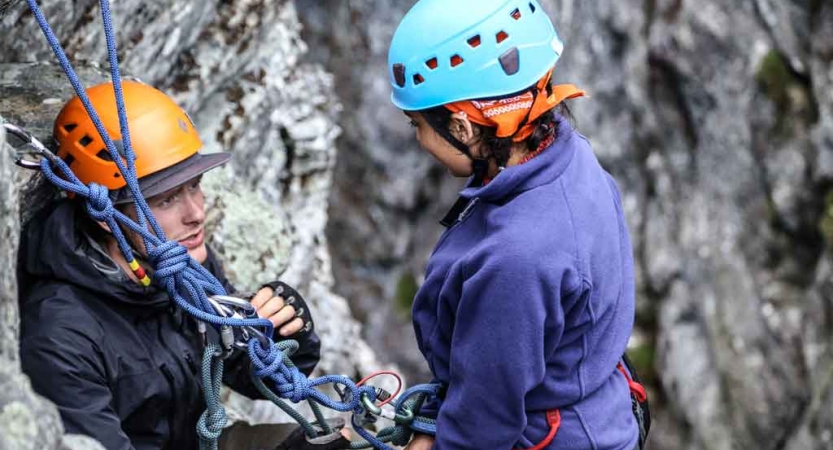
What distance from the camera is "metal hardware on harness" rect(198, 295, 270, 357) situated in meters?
3.91

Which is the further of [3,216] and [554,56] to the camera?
[554,56]

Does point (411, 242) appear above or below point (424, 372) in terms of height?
above

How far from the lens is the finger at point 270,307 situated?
4230mm

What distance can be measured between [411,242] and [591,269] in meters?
14.9

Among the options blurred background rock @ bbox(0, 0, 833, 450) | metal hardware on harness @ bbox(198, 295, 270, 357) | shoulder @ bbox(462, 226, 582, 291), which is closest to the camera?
shoulder @ bbox(462, 226, 582, 291)

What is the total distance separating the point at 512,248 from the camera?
134 inches

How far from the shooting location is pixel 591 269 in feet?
11.8

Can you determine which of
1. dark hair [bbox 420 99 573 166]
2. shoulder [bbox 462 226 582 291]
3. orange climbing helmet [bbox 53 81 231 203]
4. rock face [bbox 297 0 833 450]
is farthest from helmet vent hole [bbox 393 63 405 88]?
rock face [bbox 297 0 833 450]

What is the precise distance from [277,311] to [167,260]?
678mm

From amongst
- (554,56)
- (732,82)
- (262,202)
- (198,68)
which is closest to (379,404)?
(554,56)

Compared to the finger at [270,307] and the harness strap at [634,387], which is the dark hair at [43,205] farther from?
the harness strap at [634,387]

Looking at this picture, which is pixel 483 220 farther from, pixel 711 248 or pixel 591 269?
pixel 711 248

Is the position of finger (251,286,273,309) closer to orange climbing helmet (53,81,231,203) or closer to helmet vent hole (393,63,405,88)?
orange climbing helmet (53,81,231,203)

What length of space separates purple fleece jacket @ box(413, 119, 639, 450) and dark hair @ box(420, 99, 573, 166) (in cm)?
7
